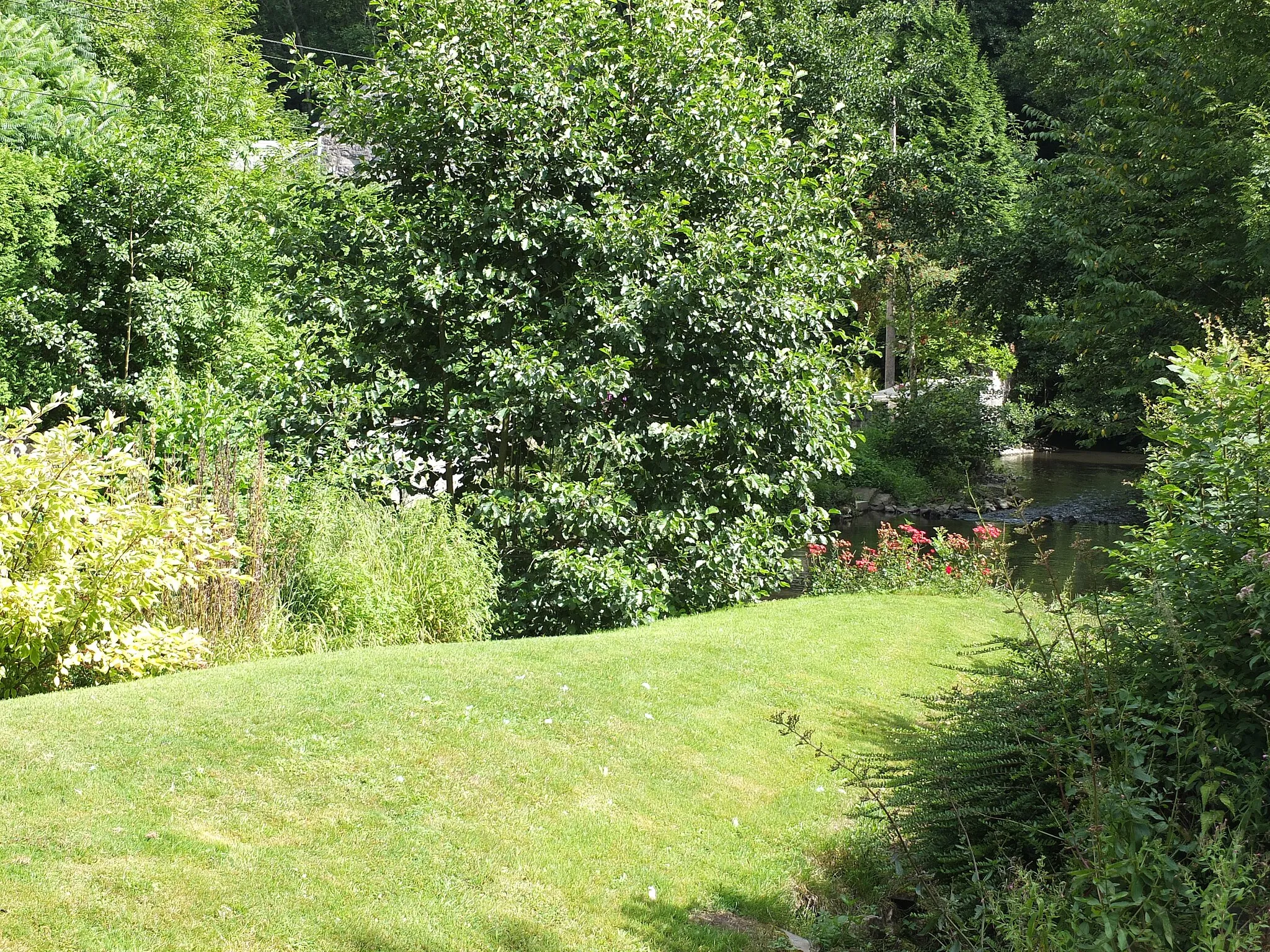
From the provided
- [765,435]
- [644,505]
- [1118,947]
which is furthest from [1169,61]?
[1118,947]

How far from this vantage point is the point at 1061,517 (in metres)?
23.4

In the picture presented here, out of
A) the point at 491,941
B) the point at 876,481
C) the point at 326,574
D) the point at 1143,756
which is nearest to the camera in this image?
the point at 1143,756

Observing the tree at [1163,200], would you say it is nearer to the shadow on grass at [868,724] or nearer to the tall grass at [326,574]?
the shadow on grass at [868,724]

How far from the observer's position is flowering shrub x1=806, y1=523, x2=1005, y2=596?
12.5 m

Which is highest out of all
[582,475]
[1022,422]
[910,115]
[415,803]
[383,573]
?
[910,115]

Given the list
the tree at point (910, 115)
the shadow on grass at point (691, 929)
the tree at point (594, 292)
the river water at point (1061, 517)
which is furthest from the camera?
the tree at point (910, 115)

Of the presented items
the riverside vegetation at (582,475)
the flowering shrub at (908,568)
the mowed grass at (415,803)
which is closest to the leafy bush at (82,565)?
the riverside vegetation at (582,475)

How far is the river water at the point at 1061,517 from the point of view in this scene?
16.7 m

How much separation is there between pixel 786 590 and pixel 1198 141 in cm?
995

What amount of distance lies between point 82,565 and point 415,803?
286 cm

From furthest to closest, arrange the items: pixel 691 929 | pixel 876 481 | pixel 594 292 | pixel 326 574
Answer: pixel 876 481
pixel 594 292
pixel 326 574
pixel 691 929

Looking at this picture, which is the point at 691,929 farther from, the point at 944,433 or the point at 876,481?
the point at 944,433

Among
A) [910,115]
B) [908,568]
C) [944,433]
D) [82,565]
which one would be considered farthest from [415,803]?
[910,115]

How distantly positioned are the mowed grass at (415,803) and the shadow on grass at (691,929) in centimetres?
1
